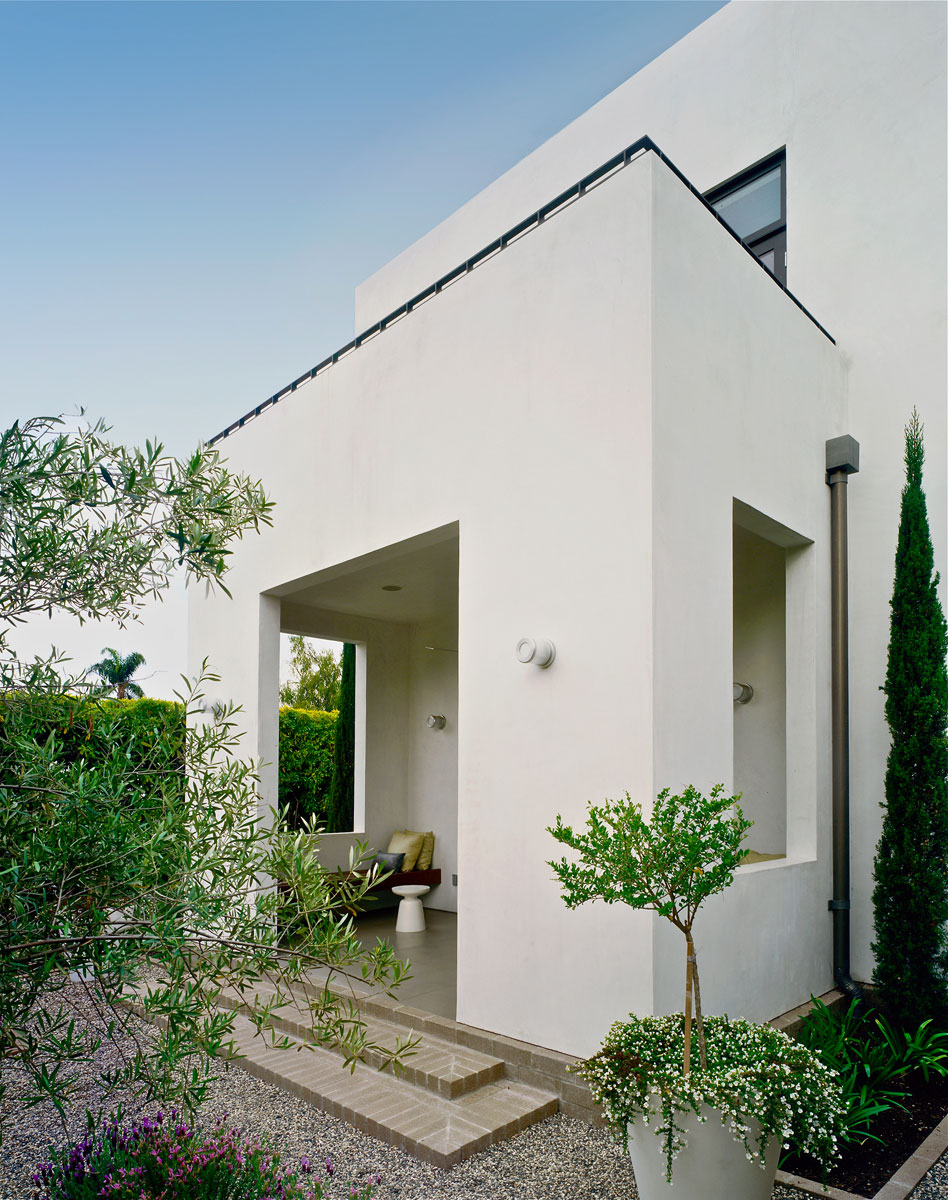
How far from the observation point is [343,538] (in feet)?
23.7

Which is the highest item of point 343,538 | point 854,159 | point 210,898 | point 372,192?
point 372,192

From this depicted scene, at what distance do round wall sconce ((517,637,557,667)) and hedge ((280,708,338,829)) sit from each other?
34.2 ft

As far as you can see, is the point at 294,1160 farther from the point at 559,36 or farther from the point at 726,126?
the point at 559,36

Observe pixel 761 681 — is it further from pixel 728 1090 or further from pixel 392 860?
pixel 392 860

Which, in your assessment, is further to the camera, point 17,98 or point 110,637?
point 17,98

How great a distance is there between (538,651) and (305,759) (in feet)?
35.7

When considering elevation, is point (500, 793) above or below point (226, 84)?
below

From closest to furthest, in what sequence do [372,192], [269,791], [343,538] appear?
1. [343,538]
2. [269,791]
3. [372,192]

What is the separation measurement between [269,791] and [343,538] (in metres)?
2.76

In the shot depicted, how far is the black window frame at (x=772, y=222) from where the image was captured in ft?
26.1

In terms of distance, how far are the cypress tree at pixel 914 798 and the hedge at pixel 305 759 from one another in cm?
1031

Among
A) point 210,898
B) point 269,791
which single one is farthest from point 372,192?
point 210,898

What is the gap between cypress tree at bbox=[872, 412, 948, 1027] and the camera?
19.7 feet

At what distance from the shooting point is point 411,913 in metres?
9.23
